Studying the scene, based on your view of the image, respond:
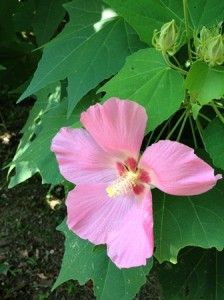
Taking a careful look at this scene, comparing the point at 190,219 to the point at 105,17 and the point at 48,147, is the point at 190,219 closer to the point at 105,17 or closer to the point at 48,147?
the point at 48,147

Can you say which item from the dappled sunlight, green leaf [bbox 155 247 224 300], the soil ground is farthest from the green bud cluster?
the soil ground

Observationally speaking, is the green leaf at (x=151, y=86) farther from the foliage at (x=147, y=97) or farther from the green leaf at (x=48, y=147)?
the green leaf at (x=48, y=147)

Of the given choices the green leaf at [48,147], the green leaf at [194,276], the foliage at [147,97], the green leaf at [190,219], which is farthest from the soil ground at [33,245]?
the green leaf at [190,219]

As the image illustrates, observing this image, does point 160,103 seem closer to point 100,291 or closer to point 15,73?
point 100,291

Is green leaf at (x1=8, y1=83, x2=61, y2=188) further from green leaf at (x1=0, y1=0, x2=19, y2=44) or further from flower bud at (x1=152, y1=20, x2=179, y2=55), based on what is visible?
flower bud at (x1=152, y1=20, x2=179, y2=55)

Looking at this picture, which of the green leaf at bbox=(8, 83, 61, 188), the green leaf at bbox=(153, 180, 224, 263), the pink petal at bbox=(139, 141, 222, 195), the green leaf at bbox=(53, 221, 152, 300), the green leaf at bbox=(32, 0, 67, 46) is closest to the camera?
the pink petal at bbox=(139, 141, 222, 195)

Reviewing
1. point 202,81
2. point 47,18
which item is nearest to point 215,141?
point 202,81
